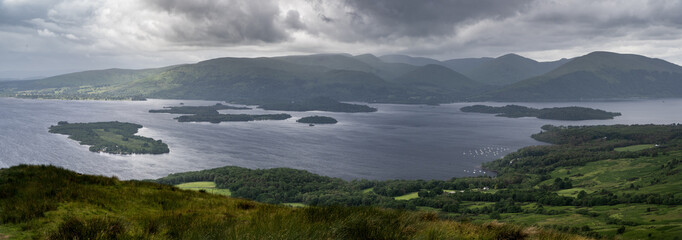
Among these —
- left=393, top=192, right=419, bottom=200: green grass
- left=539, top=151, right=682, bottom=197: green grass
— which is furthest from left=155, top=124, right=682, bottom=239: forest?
left=539, top=151, right=682, bottom=197: green grass

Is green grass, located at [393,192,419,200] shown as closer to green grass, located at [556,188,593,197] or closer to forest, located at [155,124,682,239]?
forest, located at [155,124,682,239]

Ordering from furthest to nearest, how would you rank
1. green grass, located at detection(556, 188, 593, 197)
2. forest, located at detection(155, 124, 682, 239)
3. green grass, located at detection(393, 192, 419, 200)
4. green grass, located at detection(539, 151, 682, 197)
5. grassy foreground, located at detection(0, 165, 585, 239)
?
green grass, located at detection(556, 188, 593, 197) → green grass, located at detection(539, 151, 682, 197) → green grass, located at detection(393, 192, 419, 200) → forest, located at detection(155, 124, 682, 239) → grassy foreground, located at detection(0, 165, 585, 239)

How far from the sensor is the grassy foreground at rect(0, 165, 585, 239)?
31.3 feet

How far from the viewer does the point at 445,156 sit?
19938cm

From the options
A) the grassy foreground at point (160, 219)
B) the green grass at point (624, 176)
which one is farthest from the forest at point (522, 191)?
the grassy foreground at point (160, 219)

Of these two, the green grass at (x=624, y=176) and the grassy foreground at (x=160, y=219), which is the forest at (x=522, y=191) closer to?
the green grass at (x=624, y=176)

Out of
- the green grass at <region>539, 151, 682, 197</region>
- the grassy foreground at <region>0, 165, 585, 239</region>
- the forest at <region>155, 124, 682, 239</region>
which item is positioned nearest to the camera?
the grassy foreground at <region>0, 165, 585, 239</region>

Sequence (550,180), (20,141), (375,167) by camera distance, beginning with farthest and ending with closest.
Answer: (20,141) → (375,167) → (550,180)

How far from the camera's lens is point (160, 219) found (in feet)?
40.0

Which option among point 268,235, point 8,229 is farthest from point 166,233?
point 8,229

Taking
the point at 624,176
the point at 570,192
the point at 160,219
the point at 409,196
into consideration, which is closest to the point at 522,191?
the point at 570,192

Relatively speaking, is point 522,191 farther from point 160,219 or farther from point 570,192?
point 160,219

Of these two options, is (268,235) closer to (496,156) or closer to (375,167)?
(375,167)

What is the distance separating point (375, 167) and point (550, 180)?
7086cm
